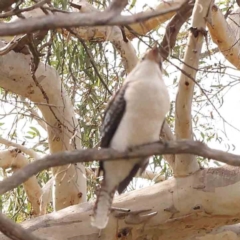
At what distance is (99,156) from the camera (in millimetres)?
1434

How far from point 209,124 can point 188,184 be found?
1316mm

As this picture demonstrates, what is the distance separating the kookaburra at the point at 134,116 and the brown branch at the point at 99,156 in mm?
271

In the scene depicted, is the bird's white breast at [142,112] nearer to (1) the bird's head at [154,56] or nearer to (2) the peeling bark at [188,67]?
(1) the bird's head at [154,56]

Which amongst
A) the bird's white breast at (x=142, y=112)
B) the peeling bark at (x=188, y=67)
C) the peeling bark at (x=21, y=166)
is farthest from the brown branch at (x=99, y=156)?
the peeling bark at (x=21, y=166)

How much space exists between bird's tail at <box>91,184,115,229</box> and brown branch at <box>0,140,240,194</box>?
437 mm

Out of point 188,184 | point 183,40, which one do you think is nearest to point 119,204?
point 188,184

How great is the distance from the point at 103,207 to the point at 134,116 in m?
0.31

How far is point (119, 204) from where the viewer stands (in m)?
2.35

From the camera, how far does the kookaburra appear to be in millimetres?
1821

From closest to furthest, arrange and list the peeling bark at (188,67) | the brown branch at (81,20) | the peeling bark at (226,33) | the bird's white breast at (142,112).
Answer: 1. the brown branch at (81,20)
2. the bird's white breast at (142,112)
3. the peeling bark at (188,67)
4. the peeling bark at (226,33)

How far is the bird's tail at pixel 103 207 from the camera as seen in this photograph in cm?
197

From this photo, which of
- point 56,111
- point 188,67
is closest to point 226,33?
point 188,67

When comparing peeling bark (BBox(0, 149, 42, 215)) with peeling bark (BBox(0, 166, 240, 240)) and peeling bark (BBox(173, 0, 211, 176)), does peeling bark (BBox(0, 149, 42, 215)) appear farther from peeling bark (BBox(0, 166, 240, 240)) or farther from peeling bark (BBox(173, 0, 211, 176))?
peeling bark (BBox(173, 0, 211, 176))

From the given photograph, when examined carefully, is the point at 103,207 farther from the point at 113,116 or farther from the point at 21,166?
the point at 21,166
